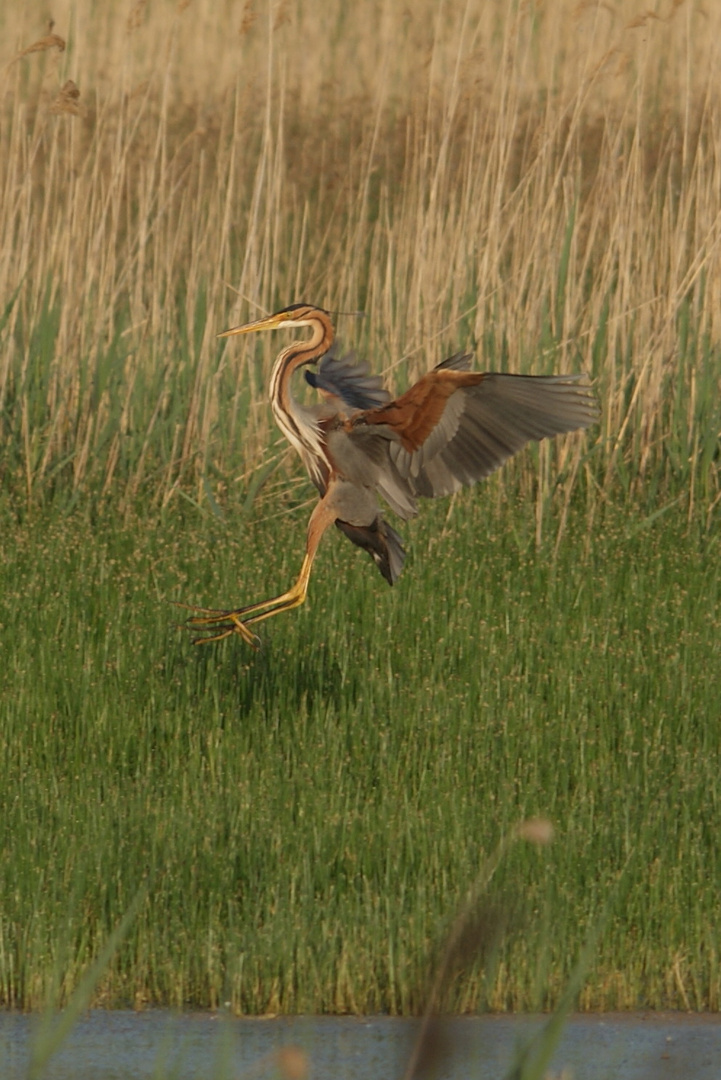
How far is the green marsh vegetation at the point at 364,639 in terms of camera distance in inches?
130

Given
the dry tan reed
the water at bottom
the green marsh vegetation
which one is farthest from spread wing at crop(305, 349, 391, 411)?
the dry tan reed

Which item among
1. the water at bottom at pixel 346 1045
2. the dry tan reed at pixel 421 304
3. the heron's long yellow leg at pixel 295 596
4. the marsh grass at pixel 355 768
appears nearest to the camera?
the water at bottom at pixel 346 1045

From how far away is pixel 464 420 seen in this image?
3859mm

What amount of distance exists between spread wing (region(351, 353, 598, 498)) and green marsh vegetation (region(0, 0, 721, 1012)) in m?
0.67

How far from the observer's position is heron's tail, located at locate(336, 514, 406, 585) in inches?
159

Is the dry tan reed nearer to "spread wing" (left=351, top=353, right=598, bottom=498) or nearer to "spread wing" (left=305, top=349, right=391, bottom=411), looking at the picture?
"spread wing" (left=305, top=349, right=391, bottom=411)

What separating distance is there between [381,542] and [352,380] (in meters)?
0.40

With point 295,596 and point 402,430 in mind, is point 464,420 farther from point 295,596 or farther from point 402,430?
point 295,596

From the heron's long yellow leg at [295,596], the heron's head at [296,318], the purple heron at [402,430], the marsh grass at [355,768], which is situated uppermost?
the heron's head at [296,318]

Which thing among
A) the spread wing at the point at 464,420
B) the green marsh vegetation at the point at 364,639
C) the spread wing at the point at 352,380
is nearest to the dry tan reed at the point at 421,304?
the green marsh vegetation at the point at 364,639

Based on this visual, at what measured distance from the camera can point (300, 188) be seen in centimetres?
1105

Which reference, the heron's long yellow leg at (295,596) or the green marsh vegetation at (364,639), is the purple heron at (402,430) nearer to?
the heron's long yellow leg at (295,596)

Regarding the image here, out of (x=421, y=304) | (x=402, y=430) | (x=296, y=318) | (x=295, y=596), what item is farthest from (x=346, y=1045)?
(x=421, y=304)

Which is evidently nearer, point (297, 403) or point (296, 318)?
point (297, 403)
